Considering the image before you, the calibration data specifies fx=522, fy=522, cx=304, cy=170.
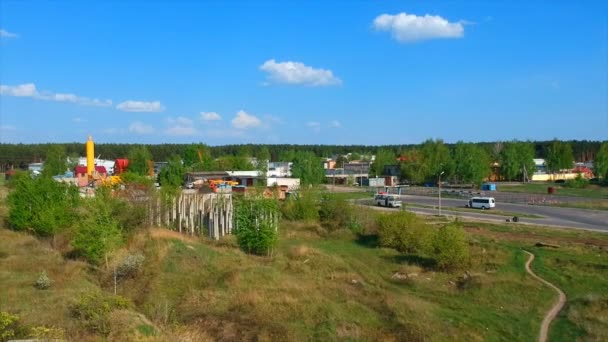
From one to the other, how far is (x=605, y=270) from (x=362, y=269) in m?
12.8

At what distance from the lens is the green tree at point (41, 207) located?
3153cm

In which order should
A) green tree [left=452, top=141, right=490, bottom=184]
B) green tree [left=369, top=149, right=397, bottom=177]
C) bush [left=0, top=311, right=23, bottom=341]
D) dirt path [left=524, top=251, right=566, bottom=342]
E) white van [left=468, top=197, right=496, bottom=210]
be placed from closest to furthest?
bush [left=0, top=311, right=23, bottom=341]
dirt path [left=524, top=251, right=566, bottom=342]
white van [left=468, top=197, right=496, bottom=210]
green tree [left=452, top=141, right=490, bottom=184]
green tree [left=369, top=149, right=397, bottom=177]

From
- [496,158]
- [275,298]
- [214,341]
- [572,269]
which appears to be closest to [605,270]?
[572,269]

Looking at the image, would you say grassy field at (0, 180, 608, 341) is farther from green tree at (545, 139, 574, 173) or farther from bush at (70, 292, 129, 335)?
green tree at (545, 139, 574, 173)

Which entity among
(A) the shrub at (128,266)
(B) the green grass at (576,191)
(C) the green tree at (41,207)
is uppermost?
(C) the green tree at (41,207)

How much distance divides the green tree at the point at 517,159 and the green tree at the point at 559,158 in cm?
920

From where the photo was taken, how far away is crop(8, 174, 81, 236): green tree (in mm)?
31531

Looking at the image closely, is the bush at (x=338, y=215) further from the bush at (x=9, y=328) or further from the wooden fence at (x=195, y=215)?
the bush at (x=9, y=328)

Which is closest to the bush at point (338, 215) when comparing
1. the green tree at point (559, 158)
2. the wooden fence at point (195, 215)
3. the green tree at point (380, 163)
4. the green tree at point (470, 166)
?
the wooden fence at point (195, 215)

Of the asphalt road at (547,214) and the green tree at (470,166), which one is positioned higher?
the green tree at (470,166)

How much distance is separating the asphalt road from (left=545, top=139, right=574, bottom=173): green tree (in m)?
58.5

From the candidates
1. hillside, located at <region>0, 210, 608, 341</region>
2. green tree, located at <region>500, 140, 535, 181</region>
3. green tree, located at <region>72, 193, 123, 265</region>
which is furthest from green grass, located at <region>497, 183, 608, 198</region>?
green tree, located at <region>72, 193, 123, 265</region>

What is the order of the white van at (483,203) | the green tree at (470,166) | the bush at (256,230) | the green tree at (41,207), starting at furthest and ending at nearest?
1. the green tree at (470,166)
2. the white van at (483,203)
3. the green tree at (41,207)
4. the bush at (256,230)

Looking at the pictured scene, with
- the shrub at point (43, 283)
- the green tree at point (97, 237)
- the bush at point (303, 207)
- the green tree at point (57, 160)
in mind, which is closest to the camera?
the shrub at point (43, 283)
